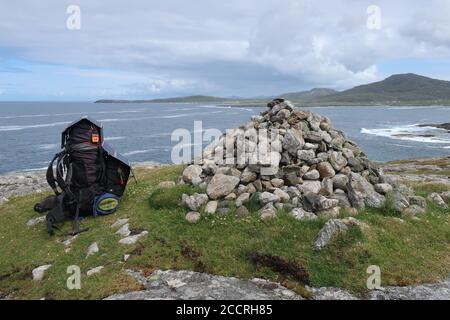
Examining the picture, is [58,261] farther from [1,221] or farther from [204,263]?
[1,221]

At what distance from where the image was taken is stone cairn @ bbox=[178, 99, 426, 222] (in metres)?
15.1

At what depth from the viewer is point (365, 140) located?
118 meters

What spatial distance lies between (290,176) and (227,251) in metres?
5.01

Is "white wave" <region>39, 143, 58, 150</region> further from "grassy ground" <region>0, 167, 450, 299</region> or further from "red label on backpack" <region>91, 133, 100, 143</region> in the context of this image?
"grassy ground" <region>0, 167, 450, 299</region>

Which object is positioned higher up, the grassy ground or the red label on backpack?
the red label on backpack

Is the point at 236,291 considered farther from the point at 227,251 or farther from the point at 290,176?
the point at 290,176

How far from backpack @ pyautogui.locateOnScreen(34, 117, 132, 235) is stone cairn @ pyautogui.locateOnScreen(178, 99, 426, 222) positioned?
375cm

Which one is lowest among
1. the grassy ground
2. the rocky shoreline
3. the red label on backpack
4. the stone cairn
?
the rocky shoreline

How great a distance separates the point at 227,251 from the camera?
1278 centimetres

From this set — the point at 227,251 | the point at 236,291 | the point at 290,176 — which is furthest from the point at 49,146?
the point at 236,291

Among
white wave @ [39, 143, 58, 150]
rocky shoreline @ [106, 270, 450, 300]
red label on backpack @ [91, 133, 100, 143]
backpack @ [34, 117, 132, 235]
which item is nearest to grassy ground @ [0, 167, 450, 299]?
rocky shoreline @ [106, 270, 450, 300]

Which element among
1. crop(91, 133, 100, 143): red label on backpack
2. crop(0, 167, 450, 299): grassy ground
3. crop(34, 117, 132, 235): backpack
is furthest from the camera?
crop(91, 133, 100, 143): red label on backpack
